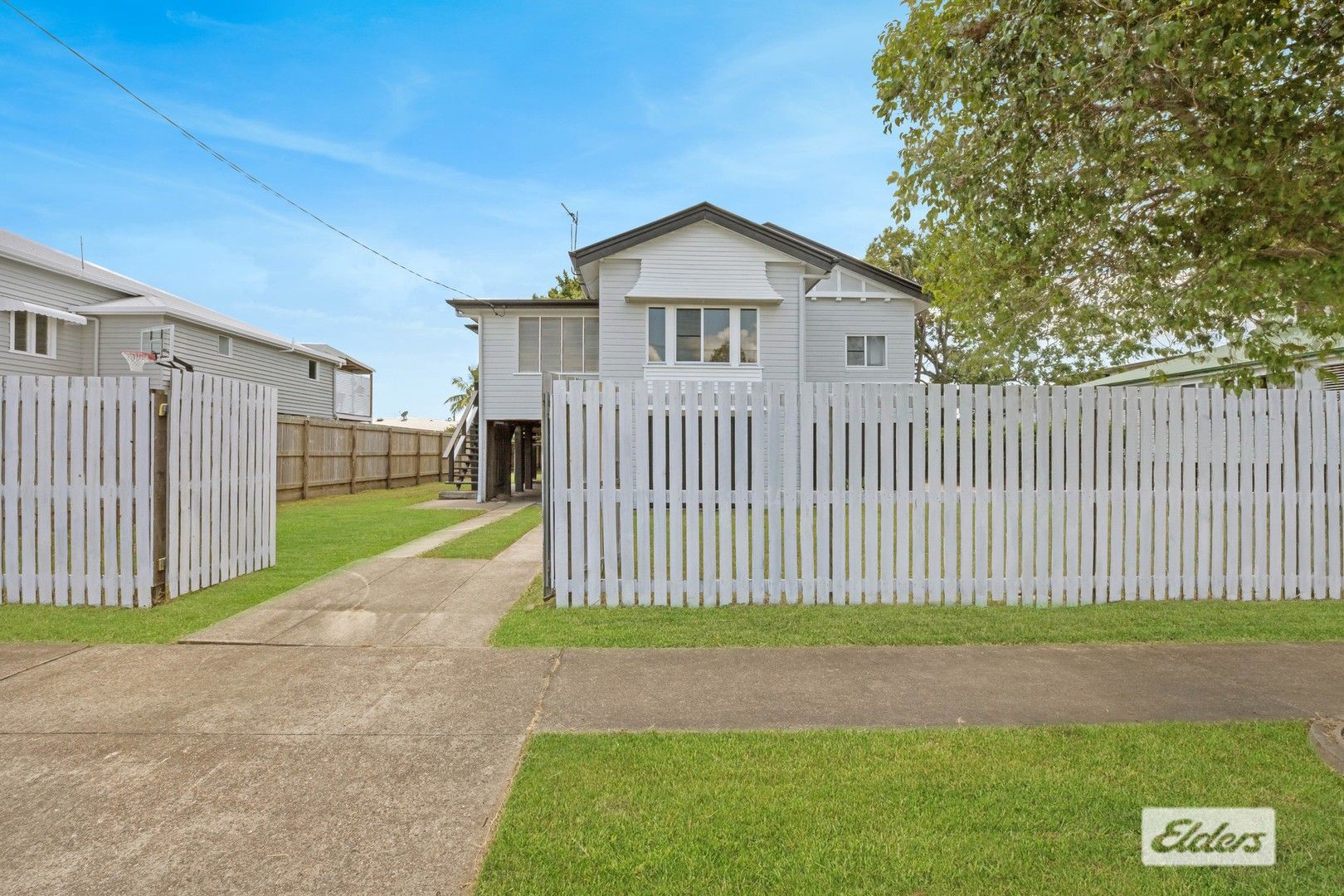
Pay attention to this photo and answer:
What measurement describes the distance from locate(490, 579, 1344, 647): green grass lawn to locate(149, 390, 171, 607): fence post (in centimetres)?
331

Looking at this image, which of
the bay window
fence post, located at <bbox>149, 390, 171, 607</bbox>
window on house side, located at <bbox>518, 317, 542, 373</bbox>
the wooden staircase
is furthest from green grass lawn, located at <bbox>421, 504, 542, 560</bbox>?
the wooden staircase

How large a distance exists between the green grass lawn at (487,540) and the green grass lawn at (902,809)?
6.27 metres

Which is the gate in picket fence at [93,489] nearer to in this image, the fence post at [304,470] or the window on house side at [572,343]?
the fence post at [304,470]

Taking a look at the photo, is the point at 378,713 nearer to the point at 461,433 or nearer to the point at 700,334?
the point at 700,334

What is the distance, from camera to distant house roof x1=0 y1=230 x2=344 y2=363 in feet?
57.0

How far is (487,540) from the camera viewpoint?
1074 cm

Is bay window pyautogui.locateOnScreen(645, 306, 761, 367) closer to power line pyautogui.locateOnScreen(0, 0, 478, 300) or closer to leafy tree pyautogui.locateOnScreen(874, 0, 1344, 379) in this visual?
power line pyautogui.locateOnScreen(0, 0, 478, 300)

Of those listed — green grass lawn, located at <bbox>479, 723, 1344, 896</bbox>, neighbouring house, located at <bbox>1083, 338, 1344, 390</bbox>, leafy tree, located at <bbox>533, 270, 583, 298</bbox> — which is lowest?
green grass lawn, located at <bbox>479, 723, 1344, 896</bbox>

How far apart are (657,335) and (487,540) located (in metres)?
8.36

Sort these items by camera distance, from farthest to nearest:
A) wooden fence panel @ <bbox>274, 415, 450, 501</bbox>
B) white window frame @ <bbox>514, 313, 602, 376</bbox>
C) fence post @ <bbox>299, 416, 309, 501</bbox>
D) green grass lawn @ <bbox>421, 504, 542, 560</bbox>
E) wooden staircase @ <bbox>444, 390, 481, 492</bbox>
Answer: wooden staircase @ <bbox>444, 390, 481, 492</bbox> → white window frame @ <bbox>514, 313, 602, 376</bbox> → fence post @ <bbox>299, 416, 309, 501</bbox> → wooden fence panel @ <bbox>274, 415, 450, 501</bbox> → green grass lawn @ <bbox>421, 504, 542, 560</bbox>

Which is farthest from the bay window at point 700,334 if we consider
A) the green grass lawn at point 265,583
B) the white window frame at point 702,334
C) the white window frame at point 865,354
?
the green grass lawn at point 265,583

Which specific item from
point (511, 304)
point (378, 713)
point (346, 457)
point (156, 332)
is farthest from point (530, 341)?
point (378, 713)

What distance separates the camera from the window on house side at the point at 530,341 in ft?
63.0
